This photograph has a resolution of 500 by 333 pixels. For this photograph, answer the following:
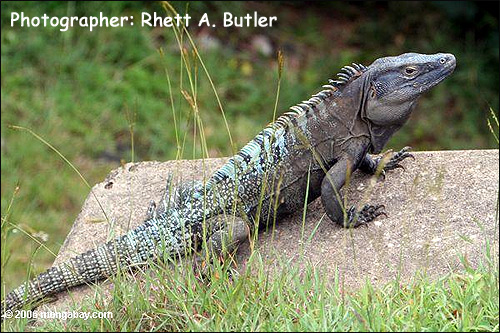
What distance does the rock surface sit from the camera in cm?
545

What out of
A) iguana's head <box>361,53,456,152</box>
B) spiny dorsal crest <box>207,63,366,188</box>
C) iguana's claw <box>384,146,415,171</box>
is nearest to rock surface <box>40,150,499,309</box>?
iguana's claw <box>384,146,415,171</box>

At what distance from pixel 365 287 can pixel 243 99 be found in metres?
5.82

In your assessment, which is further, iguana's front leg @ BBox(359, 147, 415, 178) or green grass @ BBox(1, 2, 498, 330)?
green grass @ BBox(1, 2, 498, 330)

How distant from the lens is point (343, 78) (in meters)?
5.95

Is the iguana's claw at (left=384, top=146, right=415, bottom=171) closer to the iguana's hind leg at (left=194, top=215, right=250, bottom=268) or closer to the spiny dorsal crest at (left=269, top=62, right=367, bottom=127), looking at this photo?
the spiny dorsal crest at (left=269, top=62, right=367, bottom=127)

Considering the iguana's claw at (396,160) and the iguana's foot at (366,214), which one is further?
the iguana's claw at (396,160)

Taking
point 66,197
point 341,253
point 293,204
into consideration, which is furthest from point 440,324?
point 66,197

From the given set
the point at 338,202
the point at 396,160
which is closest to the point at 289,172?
the point at 338,202

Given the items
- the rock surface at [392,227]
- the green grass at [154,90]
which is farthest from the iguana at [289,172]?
the green grass at [154,90]

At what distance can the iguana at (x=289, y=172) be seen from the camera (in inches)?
226

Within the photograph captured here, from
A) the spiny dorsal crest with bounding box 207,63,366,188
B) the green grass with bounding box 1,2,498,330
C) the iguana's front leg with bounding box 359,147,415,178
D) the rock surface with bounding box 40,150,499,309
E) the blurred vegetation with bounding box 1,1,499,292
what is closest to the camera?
the rock surface with bounding box 40,150,499,309

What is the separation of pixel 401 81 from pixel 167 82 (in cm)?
494

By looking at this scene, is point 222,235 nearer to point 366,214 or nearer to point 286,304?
point 286,304

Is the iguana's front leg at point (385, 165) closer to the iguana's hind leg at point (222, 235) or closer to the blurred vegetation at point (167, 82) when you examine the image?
the iguana's hind leg at point (222, 235)
